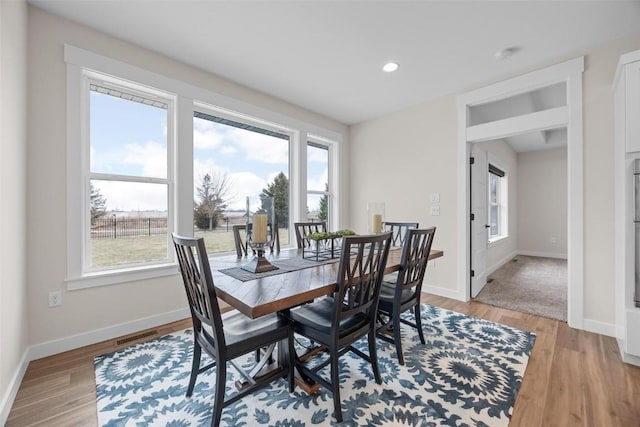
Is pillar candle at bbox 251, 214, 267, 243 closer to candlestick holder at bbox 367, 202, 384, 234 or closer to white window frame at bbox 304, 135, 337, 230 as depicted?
candlestick holder at bbox 367, 202, 384, 234

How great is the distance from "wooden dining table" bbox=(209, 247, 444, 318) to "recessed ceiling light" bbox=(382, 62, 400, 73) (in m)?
2.07

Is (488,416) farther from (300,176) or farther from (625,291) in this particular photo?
(300,176)

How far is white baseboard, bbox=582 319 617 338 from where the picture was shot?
94.3 inches

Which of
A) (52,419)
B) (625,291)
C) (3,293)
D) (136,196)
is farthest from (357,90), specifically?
(52,419)

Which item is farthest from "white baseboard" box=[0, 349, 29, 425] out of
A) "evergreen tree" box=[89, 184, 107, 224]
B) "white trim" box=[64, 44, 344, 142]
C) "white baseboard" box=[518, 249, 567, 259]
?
"white baseboard" box=[518, 249, 567, 259]

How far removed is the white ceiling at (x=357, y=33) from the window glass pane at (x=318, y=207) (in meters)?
1.75

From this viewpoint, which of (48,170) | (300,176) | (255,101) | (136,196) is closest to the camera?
(48,170)

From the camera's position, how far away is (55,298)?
83.3 inches

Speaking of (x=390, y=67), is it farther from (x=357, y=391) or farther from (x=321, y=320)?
(x=357, y=391)

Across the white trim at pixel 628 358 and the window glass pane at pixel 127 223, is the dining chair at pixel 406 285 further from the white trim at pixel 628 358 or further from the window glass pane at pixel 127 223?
the window glass pane at pixel 127 223

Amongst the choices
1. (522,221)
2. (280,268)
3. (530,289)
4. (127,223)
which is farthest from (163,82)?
(522,221)

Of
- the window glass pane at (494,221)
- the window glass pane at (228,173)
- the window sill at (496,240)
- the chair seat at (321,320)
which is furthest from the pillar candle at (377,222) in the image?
the window glass pane at (494,221)

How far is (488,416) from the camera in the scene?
1479 mm

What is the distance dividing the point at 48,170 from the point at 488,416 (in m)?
3.42
